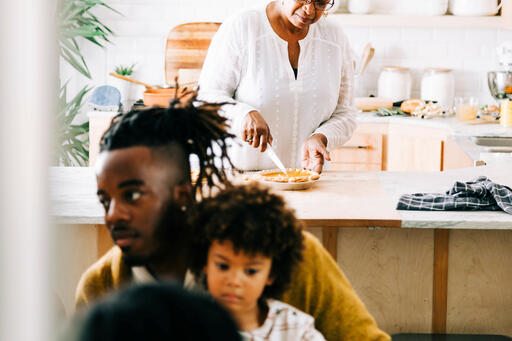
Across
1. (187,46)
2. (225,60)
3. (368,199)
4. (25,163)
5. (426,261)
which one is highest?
(187,46)

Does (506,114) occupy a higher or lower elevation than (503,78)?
lower

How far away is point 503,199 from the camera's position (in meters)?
1.48

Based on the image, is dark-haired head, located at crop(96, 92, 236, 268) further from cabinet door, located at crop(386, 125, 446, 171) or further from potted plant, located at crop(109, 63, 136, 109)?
potted plant, located at crop(109, 63, 136, 109)

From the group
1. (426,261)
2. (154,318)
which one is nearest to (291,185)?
(426,261)

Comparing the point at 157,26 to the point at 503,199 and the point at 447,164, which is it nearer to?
the point at 447,164

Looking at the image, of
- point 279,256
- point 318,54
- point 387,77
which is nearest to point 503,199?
point 318,54

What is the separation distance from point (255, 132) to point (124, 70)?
2.04 m

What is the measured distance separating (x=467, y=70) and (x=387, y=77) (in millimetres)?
479

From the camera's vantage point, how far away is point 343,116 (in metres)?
1.88

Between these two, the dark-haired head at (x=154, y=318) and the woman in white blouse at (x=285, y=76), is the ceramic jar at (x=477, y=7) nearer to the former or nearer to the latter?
the woman in white blouse at (x=285, y=76)

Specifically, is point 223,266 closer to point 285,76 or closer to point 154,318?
point 154,318

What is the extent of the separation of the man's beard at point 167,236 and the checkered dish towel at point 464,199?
0.83 metres

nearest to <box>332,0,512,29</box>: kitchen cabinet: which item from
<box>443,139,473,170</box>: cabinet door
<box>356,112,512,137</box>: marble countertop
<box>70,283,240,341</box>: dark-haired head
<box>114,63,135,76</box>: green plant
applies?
<box>356,112,512,137</box>: marble countertop

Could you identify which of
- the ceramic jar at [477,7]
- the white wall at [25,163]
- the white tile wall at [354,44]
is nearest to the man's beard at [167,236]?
the white wall at [25,163]
